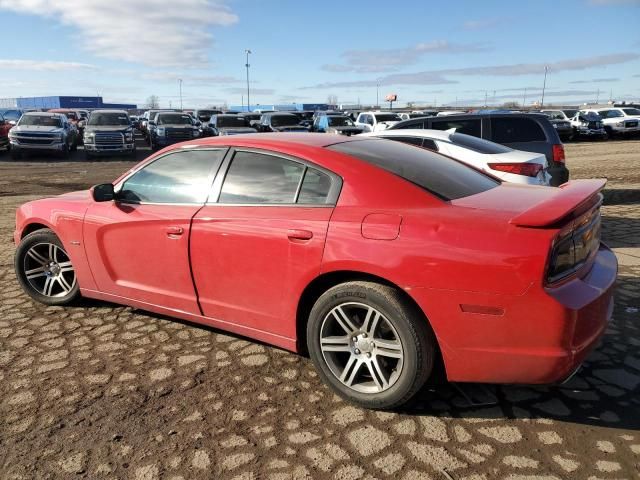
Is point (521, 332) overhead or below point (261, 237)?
below

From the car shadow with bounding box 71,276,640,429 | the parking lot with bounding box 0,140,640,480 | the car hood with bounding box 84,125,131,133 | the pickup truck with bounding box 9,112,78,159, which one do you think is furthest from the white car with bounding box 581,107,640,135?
the car shadow with bounding box 71,276,640,429

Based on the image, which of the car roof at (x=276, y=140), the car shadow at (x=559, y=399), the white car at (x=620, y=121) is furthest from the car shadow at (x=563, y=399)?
the white car at (x=620, y=121)

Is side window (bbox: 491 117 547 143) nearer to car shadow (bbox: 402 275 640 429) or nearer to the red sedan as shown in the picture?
the red sedan

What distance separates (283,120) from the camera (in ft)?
75.9

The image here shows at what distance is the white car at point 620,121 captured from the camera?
2969 cm

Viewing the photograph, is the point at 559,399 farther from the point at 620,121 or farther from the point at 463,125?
the point at 620,121

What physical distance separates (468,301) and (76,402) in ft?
7.69

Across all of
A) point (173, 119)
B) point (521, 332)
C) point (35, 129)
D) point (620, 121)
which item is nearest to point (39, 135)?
point (35, 129)

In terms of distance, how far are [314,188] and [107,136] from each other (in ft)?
63.2

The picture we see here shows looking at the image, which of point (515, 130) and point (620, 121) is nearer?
point (515, 130)

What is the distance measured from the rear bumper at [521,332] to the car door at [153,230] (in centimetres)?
176

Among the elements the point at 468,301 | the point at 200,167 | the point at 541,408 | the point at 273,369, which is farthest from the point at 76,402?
the point at 541,408

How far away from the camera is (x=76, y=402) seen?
124 inches

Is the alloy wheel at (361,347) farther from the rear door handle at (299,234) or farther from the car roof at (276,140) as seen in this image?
the car roof at (276,140)
